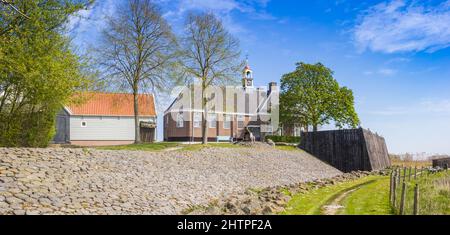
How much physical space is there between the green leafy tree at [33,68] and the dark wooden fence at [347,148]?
20825mm

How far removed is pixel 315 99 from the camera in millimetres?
41312

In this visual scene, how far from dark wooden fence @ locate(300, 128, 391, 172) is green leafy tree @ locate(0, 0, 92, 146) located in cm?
2083

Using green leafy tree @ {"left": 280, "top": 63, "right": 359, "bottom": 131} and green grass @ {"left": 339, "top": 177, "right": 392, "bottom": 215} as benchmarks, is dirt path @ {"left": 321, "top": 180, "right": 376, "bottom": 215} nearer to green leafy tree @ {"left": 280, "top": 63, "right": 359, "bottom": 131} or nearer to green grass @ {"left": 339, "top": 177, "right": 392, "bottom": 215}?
green grass @ {"left": 339, "top": 177, "right": 392, "bottom": 215}

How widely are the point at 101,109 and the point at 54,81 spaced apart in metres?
21.3

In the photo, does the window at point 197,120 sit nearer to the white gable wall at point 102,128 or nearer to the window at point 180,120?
the window at point 180,120

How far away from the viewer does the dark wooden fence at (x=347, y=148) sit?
29.7 metres

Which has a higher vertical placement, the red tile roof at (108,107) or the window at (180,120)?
the red tile roof at (108,107)

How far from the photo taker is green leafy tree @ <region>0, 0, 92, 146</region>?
16.4 metres

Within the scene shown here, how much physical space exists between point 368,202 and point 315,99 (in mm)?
28100

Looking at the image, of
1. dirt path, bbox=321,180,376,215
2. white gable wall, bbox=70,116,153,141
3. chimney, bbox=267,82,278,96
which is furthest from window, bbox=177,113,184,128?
dirt path, bbox=321,180,376,215

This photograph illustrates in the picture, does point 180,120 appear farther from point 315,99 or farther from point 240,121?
point 315,99

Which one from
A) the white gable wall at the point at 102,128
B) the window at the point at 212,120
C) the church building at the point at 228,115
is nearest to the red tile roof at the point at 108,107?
the white gable wall at the point at 102,128
